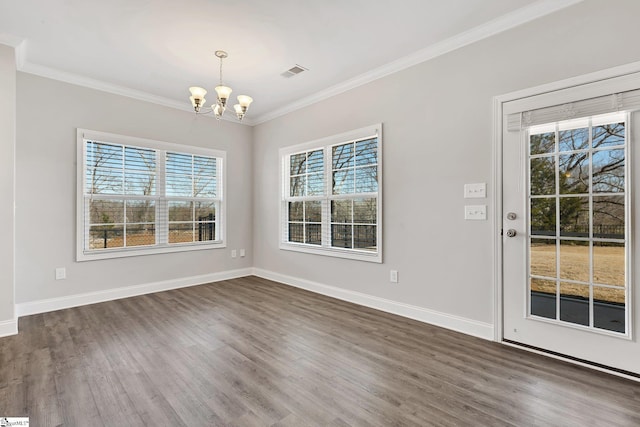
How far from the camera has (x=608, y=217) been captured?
2.26m

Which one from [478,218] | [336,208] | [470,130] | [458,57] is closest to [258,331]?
[336,208]

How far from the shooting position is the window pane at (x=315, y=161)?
449 centimetres

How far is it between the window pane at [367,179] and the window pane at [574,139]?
5.85ft

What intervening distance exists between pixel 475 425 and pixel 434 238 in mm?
1792

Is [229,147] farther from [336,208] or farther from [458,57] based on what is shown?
[458,57]

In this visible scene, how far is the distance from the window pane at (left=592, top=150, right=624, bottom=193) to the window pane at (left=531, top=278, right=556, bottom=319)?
2.63 feet

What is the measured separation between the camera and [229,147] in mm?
5258

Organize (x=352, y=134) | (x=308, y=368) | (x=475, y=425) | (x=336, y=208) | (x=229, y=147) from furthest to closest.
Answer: (x=229, y=147) < (x=336, y=208) < (x=352, y=134) < (x=308, y=368) < (x=475, y=425)

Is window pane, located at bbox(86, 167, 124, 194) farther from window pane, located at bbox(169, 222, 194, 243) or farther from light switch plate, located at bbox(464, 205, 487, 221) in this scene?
light switch plate, located at bbox(464, 205, 487, 221)

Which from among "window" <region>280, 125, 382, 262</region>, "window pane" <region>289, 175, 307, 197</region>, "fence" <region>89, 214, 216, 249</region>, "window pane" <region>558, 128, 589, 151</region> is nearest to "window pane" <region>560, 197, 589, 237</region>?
"window pane" <region>558, 128, 589, 151</region>

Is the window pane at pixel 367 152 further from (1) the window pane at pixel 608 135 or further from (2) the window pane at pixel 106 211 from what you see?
(2) the window pane at pixel 106 211

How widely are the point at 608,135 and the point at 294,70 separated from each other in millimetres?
2985

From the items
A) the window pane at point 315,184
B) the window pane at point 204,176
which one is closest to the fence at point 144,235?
the window pane at point 204,176

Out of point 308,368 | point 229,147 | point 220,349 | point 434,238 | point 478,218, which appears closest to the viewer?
point 308,368
